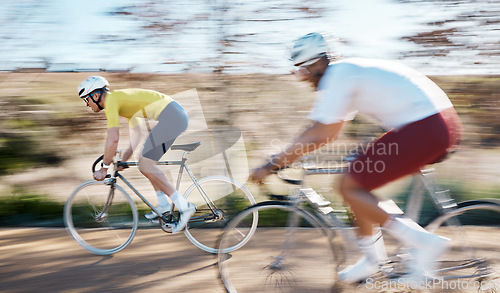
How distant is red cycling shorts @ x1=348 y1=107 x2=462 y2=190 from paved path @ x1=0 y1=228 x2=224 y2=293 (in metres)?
1.53

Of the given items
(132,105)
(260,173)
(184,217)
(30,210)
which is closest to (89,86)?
(132,105)

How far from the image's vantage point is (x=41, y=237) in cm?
470

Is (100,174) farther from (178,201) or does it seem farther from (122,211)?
(178,201)

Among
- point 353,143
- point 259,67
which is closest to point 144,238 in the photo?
point 259,67

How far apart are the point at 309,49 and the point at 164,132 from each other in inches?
Result: 76.2

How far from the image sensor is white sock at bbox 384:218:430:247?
8.42 ft

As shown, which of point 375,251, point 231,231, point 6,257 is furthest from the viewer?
point 6,257

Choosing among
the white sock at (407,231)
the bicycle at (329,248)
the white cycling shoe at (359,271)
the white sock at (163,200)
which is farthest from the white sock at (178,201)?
the white sock at (407,231)

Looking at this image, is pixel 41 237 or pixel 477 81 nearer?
pixel 41 237

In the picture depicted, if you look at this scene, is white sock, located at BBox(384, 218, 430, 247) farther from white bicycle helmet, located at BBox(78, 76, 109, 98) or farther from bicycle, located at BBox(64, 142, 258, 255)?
white bicycle helmet, located at BBox(78, 76, 109, 98)

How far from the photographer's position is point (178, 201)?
3.98 metres

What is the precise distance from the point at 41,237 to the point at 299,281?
126 inches

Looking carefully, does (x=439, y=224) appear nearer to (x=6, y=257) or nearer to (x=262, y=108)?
(x=262, y=108)

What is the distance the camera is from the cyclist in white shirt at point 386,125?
2.44 m
